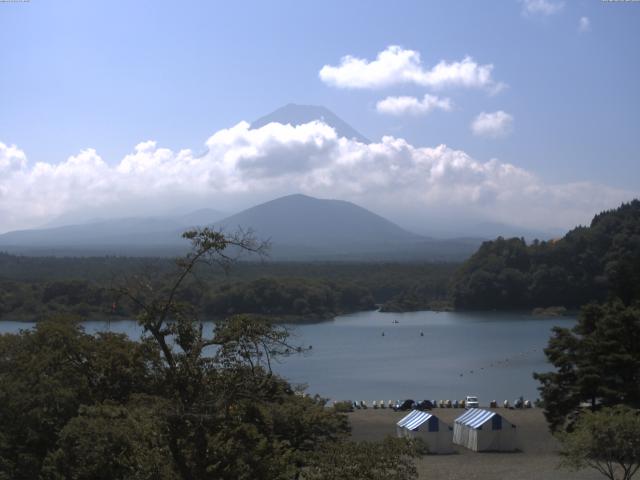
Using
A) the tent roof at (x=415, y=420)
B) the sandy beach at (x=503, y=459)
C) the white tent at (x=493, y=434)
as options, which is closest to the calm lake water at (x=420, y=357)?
the sandy beach at (x=503, y=459)

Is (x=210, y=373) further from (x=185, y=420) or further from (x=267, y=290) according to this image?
→ (x=267, y=290)

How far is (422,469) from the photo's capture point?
10.6m

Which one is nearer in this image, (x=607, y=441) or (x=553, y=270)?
(x=607, y=441)

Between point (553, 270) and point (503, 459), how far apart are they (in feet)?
103

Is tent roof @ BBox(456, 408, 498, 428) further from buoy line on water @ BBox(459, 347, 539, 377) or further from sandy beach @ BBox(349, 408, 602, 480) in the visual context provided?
buoy line on water @ BBox(459, 347, 539, 377)

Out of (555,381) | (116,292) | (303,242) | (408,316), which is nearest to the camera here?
(116,292)

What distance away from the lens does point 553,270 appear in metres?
41.3

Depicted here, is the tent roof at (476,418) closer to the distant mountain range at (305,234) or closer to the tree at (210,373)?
the tree at (210,373)

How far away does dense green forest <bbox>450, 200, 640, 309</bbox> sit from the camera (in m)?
40.9

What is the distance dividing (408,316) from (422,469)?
30845mm

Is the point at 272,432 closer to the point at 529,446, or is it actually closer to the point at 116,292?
the point at 116,292

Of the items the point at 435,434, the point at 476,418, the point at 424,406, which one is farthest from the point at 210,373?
the point at 424,406

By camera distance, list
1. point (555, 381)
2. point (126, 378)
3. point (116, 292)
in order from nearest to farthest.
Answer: point (116, 292) → point (126, 378) → point (555, 381)

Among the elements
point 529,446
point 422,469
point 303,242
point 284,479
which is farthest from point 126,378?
point 303,242
